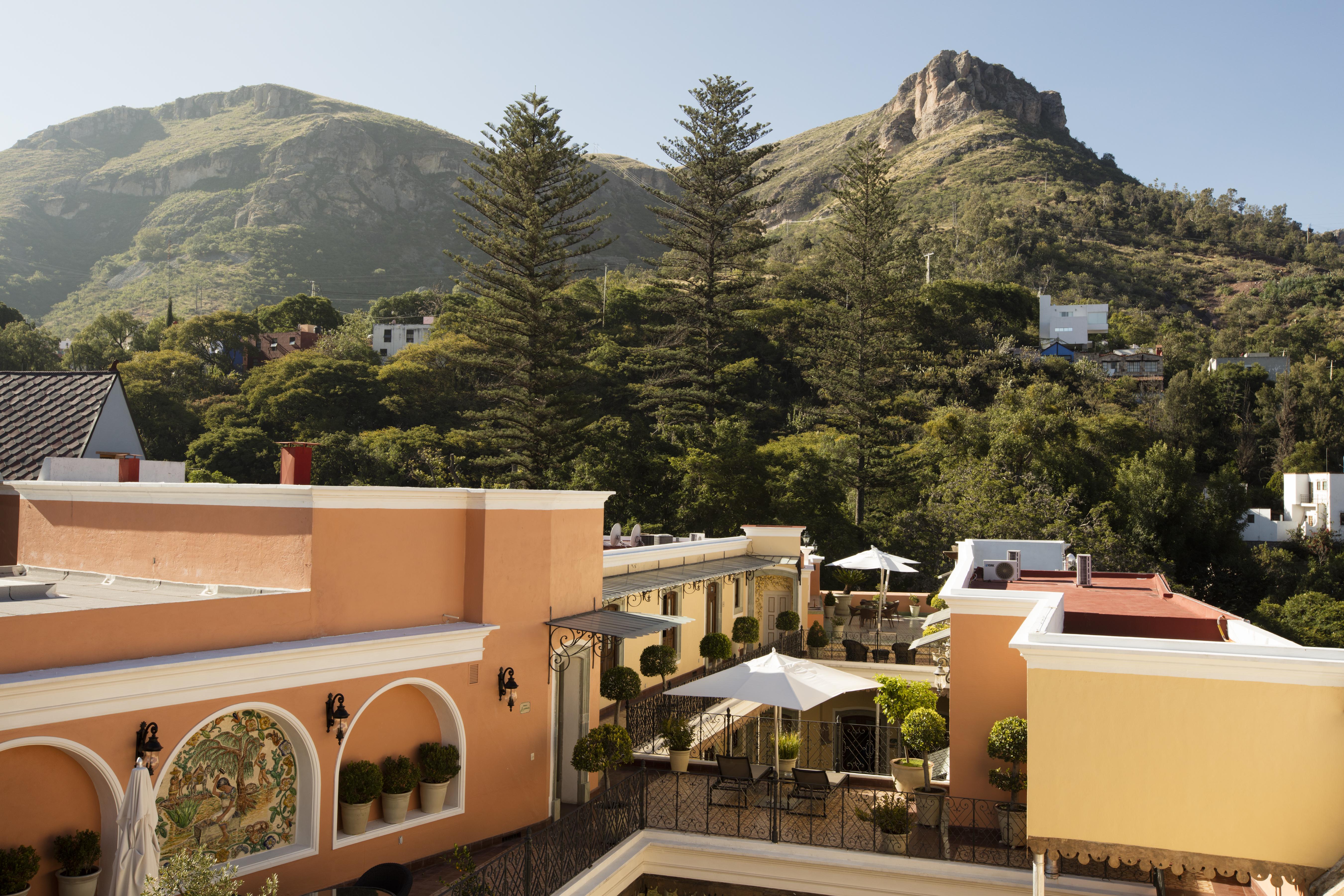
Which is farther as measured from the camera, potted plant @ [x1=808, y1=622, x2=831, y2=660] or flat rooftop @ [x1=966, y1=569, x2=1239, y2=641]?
potted plant @ [x1=808, y1=622, x2=831, y2=660]

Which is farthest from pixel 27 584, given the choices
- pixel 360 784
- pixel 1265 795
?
pixel 1265 795

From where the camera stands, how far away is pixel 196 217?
89125mm

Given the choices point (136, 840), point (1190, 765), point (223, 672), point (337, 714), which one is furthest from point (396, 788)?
point (1190, 765)

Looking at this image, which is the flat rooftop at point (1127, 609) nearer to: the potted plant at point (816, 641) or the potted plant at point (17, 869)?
the potted plant at point (816, 641)

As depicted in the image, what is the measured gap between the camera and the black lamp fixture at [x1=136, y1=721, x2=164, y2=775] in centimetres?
545

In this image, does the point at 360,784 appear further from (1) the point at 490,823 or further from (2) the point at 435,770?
(1) the point at 490,823

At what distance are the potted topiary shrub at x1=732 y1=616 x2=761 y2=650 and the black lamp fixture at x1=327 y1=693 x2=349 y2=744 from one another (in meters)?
9.38

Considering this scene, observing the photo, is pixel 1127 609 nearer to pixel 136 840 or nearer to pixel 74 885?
pixel 136 840

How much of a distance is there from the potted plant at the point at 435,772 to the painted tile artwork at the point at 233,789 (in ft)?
3.57

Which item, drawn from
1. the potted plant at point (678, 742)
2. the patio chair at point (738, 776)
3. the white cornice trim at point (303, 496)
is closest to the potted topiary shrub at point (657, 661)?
the potted plant at point (678, 742)

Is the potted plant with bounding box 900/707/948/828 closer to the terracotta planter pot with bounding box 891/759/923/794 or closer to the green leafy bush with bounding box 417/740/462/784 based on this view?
the terracotta planter pot with bounding box 891/759/923/794

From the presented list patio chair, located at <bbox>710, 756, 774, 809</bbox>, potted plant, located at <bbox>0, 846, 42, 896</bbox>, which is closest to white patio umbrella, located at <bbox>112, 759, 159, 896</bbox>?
potted plant, located at <bbox>0, 846, 42, 896</bbox>

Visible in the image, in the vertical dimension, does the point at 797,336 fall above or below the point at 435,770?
above

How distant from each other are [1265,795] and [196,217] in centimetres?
10232
